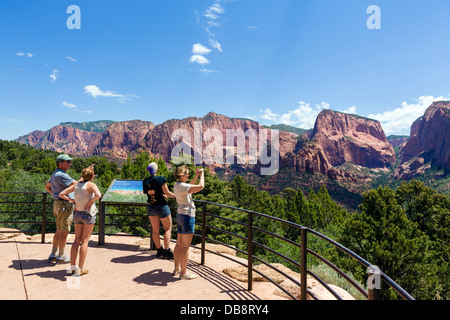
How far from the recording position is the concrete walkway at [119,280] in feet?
12.9

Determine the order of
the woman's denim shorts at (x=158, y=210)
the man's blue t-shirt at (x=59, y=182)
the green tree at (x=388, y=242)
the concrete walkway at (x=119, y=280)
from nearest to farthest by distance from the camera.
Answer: the concrete walkway at (x=119, y=280), the man's blue t-shirt at (x=59, y=182), the woman's denim shorts at (x=158, y=210), the green tree at (x=388, y=242)

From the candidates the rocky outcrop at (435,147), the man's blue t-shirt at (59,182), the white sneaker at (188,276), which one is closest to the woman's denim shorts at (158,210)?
the white sneaker at (188,276)

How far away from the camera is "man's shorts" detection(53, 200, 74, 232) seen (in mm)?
5078

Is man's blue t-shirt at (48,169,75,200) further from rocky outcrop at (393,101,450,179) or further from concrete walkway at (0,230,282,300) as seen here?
rocky outcrop at (393,101,450,179)

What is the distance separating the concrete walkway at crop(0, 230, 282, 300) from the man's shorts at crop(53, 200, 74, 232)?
2.63 ft

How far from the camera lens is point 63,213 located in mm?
5129

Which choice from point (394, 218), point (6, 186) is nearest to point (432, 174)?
point (394, 218)

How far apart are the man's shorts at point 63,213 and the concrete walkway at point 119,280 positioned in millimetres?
803

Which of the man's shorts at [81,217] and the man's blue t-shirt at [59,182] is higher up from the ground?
the man's blue t-shirt at [59,182]

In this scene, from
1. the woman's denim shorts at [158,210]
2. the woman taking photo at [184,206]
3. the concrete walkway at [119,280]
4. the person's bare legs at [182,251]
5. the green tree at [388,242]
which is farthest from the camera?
the green tree at [388,242]

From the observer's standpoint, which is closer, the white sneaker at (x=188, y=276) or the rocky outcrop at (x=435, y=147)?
the white sneaker at (x=188, y=276)

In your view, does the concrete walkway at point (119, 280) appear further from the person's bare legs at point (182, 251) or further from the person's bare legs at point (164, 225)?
the person's bare legs at point (164, 225)

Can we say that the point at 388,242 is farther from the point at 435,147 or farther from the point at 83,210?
the point at 435,147
